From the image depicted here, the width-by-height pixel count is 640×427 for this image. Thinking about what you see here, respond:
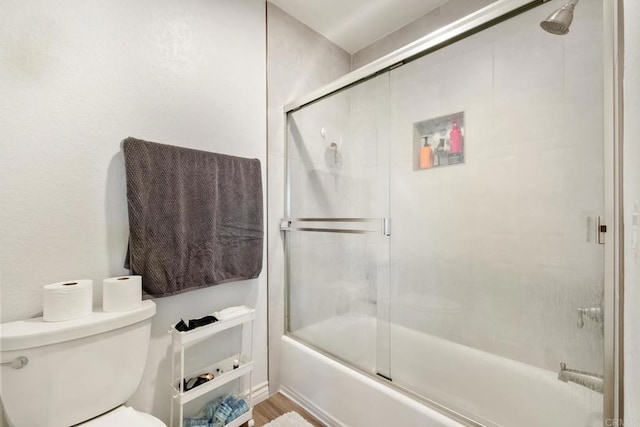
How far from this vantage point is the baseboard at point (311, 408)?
4.64 feet

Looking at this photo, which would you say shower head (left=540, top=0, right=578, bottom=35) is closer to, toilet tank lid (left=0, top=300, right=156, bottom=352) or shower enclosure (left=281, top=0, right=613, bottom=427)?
shower enclosure (left=281, top=0, right=613, bottom=427)

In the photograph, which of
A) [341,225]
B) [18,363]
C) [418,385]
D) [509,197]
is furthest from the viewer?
[341,225]

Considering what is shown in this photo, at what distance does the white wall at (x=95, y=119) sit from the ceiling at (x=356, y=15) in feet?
1.63

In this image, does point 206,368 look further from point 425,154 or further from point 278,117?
point 425,154

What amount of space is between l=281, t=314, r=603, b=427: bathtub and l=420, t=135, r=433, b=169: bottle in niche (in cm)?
Result: 96

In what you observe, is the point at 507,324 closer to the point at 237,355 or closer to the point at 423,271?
the point at 423,271

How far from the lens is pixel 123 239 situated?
1.15m

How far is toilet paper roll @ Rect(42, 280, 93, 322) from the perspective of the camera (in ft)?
2.93

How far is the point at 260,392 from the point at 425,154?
5.72 feet

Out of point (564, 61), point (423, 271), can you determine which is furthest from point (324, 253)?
point (564, 61)

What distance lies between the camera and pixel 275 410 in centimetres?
155

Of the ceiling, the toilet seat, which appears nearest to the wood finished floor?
the toilet seat

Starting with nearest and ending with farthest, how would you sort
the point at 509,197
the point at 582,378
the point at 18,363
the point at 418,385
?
the point at 18,363
the point at 582,378
the point at 418,385
the point at 509,197

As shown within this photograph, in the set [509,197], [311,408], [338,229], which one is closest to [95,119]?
[338,229]
